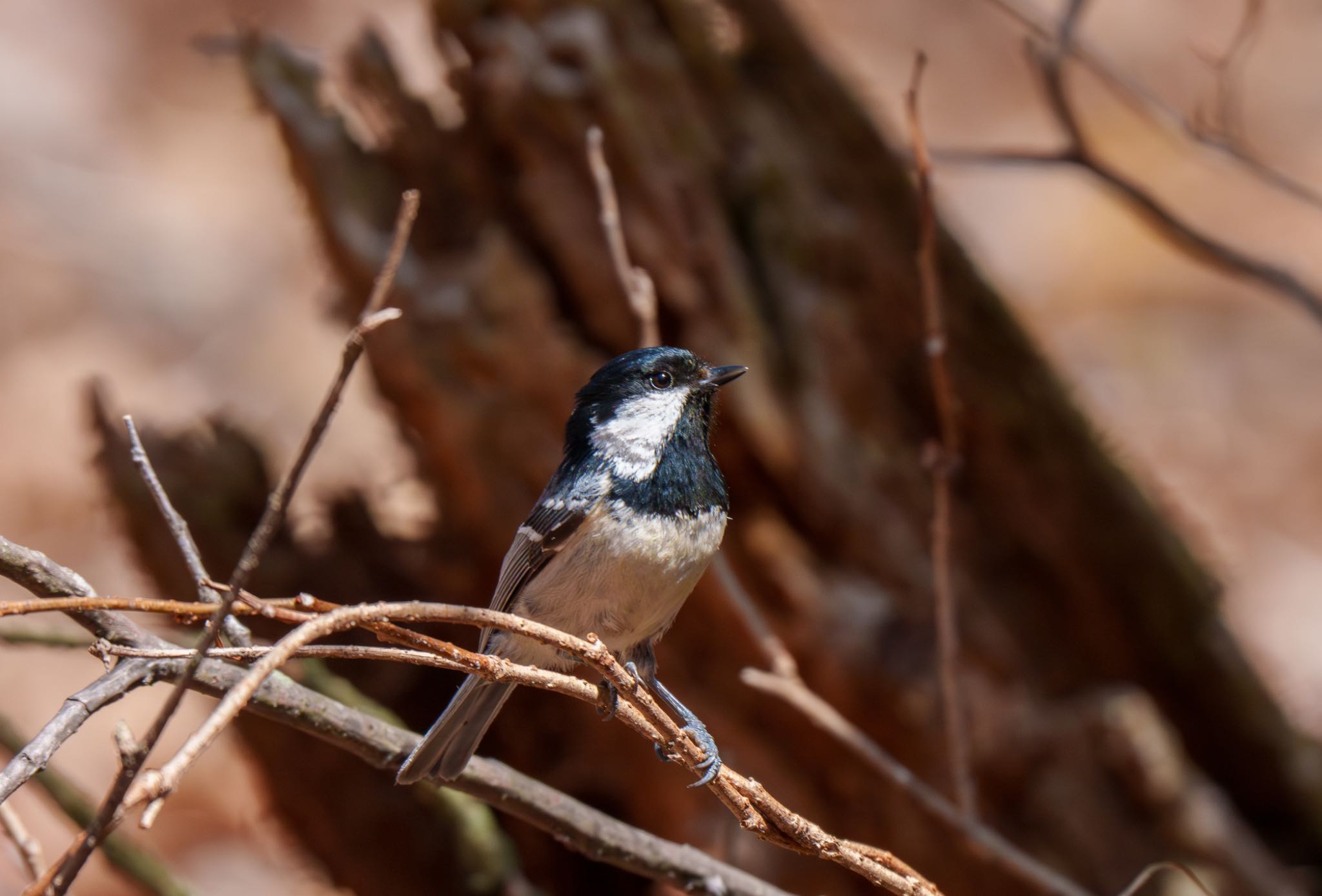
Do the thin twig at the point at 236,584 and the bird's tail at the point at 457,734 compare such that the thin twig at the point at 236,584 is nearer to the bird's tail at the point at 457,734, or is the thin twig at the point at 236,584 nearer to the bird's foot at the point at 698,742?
the bird's foot at the point at 698,742

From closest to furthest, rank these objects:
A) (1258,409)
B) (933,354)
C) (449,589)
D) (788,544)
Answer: (933,354) → (788,544) → (449,589) → (1258,409)

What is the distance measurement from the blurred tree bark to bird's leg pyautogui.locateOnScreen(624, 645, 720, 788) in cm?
83

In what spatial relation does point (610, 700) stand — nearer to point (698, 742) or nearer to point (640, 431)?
point (698, 742)

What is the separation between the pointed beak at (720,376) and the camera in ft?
8.48

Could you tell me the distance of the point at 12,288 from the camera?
27.9 ft

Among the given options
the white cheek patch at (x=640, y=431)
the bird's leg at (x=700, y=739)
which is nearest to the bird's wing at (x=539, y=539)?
the white cheek patch at (x=640, y=431)

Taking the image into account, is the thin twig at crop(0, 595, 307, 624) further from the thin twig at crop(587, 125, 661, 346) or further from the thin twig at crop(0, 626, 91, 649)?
→ the thin twig at crop(587, 125, 661, 346)

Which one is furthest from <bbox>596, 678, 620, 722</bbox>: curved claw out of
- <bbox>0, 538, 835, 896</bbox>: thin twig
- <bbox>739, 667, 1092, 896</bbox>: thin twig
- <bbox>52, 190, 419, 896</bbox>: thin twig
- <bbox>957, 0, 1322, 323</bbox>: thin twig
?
<bbox>957, 0, 1322, 323</bbox>: thin twig

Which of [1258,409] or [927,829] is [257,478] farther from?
[1258,409]

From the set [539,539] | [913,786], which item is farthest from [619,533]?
[913,786]

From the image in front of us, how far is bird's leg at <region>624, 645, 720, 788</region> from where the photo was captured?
7.26 ft

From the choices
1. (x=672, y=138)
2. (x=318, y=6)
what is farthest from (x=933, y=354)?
(x=318, y=6)

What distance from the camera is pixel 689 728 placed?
8.40ft

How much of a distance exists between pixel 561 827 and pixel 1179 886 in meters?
2.47
